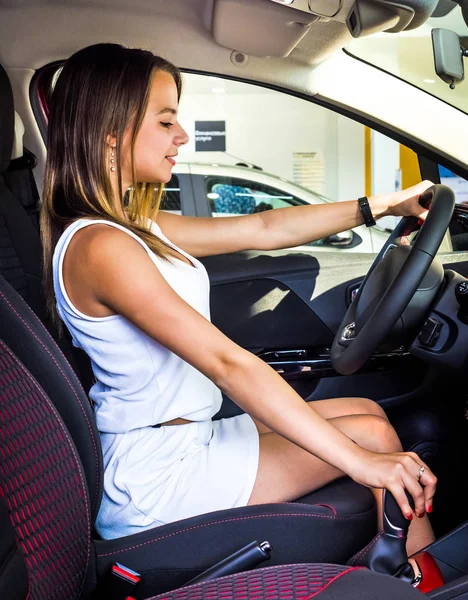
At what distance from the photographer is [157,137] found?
1447 millimetres

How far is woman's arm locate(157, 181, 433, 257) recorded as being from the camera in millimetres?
1782

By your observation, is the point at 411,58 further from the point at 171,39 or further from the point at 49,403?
the point at 49,403

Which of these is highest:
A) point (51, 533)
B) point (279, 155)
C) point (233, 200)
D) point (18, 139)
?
point (18, 139)

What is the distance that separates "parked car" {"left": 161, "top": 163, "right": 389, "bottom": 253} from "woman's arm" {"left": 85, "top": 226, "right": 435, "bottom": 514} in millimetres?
2374

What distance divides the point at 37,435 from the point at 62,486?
8 centimetres

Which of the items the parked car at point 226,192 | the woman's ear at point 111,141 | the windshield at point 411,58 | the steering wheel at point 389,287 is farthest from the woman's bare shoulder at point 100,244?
the parked car at point 226,192

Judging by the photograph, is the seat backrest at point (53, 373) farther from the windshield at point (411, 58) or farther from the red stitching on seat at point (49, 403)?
the windshield at point (411, 58)

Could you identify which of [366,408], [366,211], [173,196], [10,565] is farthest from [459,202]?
[173,196]

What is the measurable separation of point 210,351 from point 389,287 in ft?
1.07

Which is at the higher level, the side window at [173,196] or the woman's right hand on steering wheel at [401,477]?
the woman's right hand on steering wheel at [401,477]

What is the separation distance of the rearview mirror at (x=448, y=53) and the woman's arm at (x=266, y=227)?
13.1 inches

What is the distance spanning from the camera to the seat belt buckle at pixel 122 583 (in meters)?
1.14

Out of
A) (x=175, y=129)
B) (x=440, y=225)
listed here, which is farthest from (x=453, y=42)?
(x=175, y=129)

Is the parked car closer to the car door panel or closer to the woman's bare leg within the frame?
the car door panel
